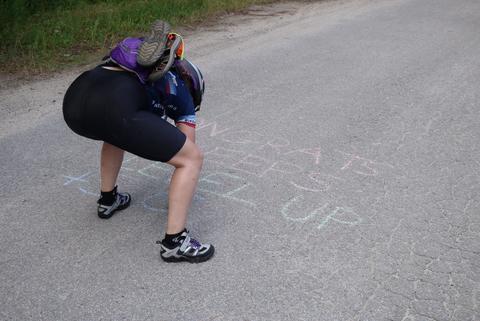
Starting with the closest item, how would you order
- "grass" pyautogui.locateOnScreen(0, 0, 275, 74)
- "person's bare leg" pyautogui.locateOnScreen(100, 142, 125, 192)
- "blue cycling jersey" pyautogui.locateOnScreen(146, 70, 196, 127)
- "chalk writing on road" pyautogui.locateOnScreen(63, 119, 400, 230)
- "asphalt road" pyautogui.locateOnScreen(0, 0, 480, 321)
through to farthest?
"asphalt road" pyautogui.locateOnScreen(0, 0, 480, 321) → "blue cycling jersey" pyautogui.locateOnScreen(146, 70, 196, 127) → "person's bare leg" pyautogui.locateOnScreen(100, 142, 125, 192) → "chalk writing on road" pyautogui.locateOnScreen(63, 119, 400, 230) → "grass" pyautogui.locateOnScreen(0, 0, 275, 74)

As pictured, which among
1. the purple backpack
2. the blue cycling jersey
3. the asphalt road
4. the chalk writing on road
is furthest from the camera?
the chalk writing on road

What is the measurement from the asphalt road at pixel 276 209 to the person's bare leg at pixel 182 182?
285mm

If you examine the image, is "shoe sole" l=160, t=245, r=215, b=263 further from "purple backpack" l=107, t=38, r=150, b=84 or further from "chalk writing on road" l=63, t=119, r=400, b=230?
"purple backpack" l=107, t=38, r=150, b=84

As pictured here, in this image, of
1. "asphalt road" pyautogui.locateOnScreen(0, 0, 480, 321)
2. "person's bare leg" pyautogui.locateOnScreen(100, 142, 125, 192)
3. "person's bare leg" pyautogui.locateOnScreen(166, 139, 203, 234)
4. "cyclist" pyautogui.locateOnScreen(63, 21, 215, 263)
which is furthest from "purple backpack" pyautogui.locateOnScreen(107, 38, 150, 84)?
"asphalt road" pyautogui.locateOnScreen(0, 0, 480, 321)

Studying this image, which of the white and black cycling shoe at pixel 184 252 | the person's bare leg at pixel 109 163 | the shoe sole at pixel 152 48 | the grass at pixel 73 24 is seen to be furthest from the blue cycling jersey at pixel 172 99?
the grass at pixel 73 24

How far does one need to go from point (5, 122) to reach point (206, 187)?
2482mm

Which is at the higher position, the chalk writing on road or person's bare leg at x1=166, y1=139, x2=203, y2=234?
person's bare leg at x1=166, y1=139, x2=203, y2=234

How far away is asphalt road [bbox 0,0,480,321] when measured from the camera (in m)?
2.73

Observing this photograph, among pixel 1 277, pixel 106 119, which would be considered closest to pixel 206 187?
pixel 106 119

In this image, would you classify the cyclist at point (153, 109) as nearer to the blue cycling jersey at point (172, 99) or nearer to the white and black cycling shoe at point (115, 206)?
the blue cycling jersey at point (172, 99)

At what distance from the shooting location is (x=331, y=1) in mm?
12094

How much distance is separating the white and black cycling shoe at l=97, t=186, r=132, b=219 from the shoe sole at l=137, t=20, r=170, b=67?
3.46ft

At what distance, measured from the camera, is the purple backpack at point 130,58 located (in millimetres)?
2855

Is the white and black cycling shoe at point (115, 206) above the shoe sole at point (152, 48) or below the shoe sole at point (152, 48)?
below
